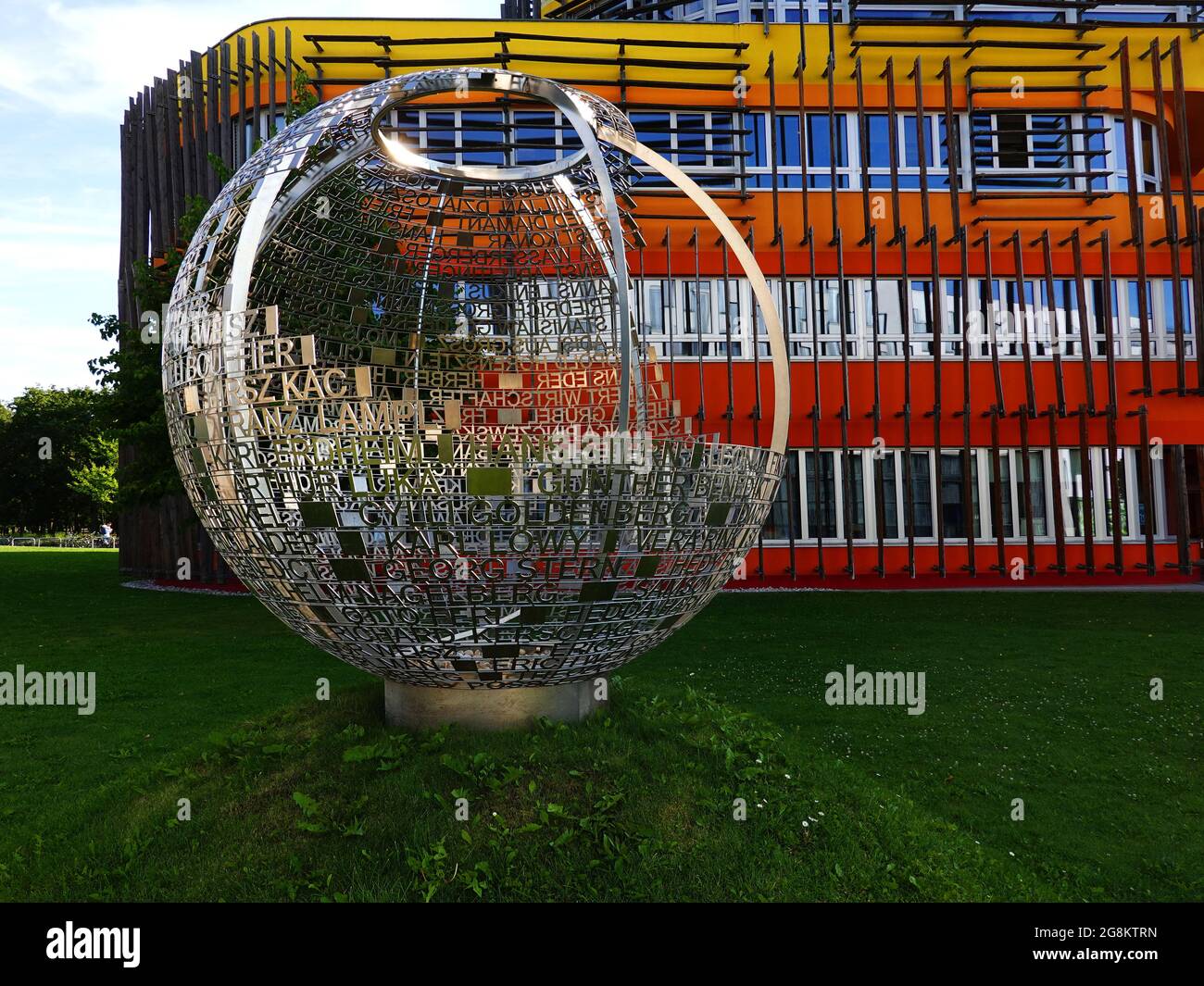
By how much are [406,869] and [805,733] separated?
406 cm

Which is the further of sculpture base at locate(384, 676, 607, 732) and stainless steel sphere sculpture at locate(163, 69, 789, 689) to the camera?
sculpture base at locate(384, 676, 607, 732)

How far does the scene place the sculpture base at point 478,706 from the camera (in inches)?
167

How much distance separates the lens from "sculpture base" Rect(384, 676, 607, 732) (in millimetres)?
4242

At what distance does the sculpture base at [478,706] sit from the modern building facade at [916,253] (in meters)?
12.9

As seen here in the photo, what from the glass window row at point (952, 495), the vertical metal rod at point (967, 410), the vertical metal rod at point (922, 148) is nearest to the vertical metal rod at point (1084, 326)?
the glass window row at point (952, 495)

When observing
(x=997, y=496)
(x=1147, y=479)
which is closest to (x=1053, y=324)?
(x=1147, y=479)

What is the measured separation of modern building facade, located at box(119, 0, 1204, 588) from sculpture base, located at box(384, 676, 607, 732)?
12.9 meters

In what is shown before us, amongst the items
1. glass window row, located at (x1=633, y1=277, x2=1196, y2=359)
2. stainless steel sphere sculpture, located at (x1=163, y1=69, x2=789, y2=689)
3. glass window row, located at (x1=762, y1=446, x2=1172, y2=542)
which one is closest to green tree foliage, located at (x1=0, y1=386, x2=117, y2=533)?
glass window row, located at (x1=633, y1=277, x2=1196, y2=359)

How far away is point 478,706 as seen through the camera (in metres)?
4.24

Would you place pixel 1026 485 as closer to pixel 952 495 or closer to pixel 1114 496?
pixel 952 495

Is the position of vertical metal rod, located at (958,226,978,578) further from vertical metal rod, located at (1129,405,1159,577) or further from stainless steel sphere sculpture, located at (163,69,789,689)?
stainless steel sphere sculpture, located at (163,69,789,689)

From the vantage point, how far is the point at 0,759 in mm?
6320

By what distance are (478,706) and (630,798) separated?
0.82m
